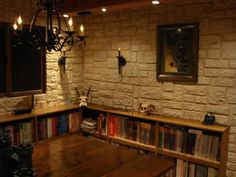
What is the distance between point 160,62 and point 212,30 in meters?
0.73

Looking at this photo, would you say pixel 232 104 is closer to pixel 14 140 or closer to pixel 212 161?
pixel 212 161

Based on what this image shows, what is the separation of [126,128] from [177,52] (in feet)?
3.99

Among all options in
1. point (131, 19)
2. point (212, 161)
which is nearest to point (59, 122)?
point (131, 19)

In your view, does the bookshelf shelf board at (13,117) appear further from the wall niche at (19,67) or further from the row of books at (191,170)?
the row of books at (191,170)

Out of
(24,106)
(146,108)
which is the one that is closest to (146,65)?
(146,108)

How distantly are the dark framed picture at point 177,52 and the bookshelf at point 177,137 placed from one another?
55 centimetres

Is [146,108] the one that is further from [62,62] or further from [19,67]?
[19,67]

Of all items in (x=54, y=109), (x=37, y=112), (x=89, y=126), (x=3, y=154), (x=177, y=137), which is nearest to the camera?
(x=3, y=154)

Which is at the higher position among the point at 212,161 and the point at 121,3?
the point at 121,3

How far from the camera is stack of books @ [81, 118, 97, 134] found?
12.6 ft

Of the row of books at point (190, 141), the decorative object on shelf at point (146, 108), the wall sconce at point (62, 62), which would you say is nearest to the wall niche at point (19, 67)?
the wall sconce at point (62, 62)

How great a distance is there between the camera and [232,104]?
283 cm

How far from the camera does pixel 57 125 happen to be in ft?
12.1

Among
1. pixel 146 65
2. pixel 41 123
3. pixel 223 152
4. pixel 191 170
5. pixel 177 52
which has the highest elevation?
pixel 177 52
